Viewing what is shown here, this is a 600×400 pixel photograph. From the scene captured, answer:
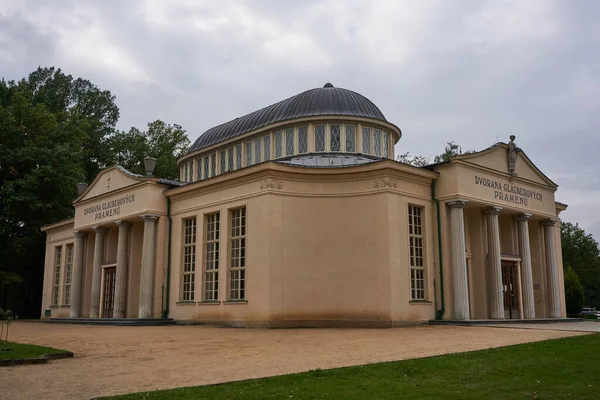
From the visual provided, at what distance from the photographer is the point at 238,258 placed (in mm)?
25156

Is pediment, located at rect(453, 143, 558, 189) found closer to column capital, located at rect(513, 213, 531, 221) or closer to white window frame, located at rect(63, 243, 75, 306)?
column capital, located at rect(513, 213, 531, 221)

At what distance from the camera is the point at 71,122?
42719mm

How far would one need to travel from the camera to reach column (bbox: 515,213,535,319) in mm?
27172

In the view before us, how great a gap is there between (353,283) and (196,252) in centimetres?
770

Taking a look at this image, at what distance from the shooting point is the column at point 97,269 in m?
31.6

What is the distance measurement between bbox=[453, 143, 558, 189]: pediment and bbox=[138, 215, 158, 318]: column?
1463cm

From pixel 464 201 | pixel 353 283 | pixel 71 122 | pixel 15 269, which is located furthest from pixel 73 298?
pixel 464 201

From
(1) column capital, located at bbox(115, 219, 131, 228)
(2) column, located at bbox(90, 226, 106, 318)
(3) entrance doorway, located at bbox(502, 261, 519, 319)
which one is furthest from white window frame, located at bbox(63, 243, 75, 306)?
(3) entrance doorway, located at bbox(502, 261, 519, 319)

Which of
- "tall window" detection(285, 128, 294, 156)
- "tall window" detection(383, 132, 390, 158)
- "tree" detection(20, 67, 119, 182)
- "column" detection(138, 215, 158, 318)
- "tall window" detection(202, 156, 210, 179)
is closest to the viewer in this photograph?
"column" detection(138, 215, 158, 318)

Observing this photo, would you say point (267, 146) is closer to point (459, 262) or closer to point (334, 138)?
point (334, 138)

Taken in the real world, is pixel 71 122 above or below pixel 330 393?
above

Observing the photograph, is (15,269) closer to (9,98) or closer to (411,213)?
(9,98)

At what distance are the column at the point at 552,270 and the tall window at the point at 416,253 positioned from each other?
8.88 metres

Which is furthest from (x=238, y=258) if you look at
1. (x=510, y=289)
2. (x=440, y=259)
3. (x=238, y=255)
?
(x=510, y=289)
